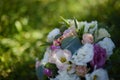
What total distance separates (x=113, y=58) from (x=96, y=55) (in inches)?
5.0

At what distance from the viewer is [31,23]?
149 inches

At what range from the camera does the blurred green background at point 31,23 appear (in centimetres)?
307

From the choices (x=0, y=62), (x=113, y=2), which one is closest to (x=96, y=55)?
(x=0, y=62)

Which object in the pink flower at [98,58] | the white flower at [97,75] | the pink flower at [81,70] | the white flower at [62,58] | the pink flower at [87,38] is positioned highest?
the pink flower at [87,38]

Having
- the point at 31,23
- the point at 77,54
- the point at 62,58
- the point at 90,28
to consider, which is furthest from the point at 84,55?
the point at 31,23

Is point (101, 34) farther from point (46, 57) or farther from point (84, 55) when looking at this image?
point (46, 57)

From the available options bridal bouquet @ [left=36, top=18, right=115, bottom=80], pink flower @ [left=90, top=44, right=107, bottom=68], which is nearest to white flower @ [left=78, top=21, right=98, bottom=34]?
bridal bouquet @ [left=36, top=18, right=115, bottom=80]

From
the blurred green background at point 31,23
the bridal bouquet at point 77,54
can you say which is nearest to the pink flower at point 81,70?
the bridal bouquet at point 77,54

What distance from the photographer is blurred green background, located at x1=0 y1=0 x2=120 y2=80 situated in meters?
3.07

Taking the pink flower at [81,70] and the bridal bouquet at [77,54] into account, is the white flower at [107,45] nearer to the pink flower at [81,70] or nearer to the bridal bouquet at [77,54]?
the bridal bouquet at [77,54]

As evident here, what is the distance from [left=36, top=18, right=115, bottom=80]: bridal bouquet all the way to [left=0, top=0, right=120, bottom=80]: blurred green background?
35cm

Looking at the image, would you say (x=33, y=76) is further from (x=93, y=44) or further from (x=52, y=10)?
(x=52, y=10)

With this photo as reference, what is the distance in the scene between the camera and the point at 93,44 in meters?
2.20

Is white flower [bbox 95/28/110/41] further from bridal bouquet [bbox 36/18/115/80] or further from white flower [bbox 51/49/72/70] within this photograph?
white flower [bbox 51/49/72/70]
